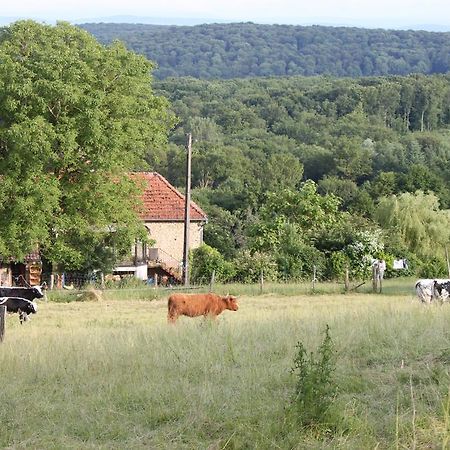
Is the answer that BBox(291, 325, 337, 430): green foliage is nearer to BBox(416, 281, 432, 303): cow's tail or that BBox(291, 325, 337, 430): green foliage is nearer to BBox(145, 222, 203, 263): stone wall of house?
BBox(416, 281, 432, 303): cow's tail

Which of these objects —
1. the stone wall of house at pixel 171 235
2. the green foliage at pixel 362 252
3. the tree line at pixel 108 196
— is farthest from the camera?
the stone wall of house at pixel 171 235

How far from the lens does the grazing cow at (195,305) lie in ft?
64.8

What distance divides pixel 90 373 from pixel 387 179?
213 feet

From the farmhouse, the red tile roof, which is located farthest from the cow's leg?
the red tile roof

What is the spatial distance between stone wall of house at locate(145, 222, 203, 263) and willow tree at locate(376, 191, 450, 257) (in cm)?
1135

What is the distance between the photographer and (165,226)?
4638 cm

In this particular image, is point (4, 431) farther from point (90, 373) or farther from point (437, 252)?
point (437, 252)

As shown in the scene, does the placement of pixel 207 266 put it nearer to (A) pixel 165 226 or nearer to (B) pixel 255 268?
(B) pixel 255 268

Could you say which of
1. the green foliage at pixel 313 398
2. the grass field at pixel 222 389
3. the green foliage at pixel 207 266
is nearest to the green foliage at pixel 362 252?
the green foliage at pixel 207 266

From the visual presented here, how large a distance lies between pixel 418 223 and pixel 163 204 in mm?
15457

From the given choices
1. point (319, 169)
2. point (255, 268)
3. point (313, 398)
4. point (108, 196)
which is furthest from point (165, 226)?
point (319, 169)

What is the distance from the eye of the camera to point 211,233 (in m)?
55.3

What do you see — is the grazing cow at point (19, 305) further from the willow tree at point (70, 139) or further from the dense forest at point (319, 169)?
the dense forest at point (319, 169)

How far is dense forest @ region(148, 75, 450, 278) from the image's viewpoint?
143ft
